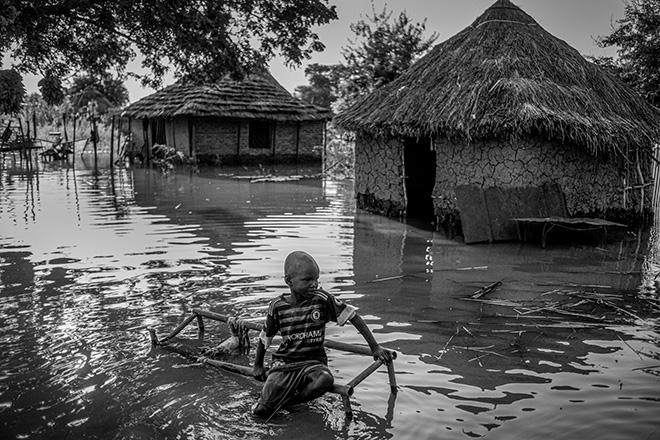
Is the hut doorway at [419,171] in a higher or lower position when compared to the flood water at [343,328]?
higher

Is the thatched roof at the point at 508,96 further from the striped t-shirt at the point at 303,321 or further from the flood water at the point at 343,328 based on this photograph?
the striped t-shirt at the point at 303,321

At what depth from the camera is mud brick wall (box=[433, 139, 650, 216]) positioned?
11.4 metres

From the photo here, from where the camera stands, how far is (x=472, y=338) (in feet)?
19.9

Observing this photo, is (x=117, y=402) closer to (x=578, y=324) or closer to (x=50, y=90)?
(x=578, y=324)

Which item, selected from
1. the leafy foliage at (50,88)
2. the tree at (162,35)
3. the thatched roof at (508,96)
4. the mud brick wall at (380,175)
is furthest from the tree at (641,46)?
the leafy foliage at (50,88)

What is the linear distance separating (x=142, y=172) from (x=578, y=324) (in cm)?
1988

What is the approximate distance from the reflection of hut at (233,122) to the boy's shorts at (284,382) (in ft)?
70.3

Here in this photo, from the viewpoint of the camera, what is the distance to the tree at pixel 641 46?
18641 millimetres

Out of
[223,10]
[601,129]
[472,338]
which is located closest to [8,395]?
[472,338]

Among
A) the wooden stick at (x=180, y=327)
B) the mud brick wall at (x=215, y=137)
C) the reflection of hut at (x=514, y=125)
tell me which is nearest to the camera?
the wooden stick at (x=180, y=327)

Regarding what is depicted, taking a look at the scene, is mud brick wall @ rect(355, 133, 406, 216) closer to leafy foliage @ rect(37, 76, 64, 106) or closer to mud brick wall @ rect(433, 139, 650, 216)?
mud brick wall @ rect(433, 139, 650, 216)

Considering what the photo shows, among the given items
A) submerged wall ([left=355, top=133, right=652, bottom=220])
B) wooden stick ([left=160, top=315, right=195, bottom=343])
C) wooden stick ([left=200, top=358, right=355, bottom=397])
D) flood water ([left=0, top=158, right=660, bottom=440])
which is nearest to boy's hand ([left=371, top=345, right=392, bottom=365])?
wooden stick ([left=200, top=358, right=355, bottom=397])

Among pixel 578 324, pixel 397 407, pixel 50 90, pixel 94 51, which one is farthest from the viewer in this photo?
pixel 94 51

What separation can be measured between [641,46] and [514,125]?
1049cm
